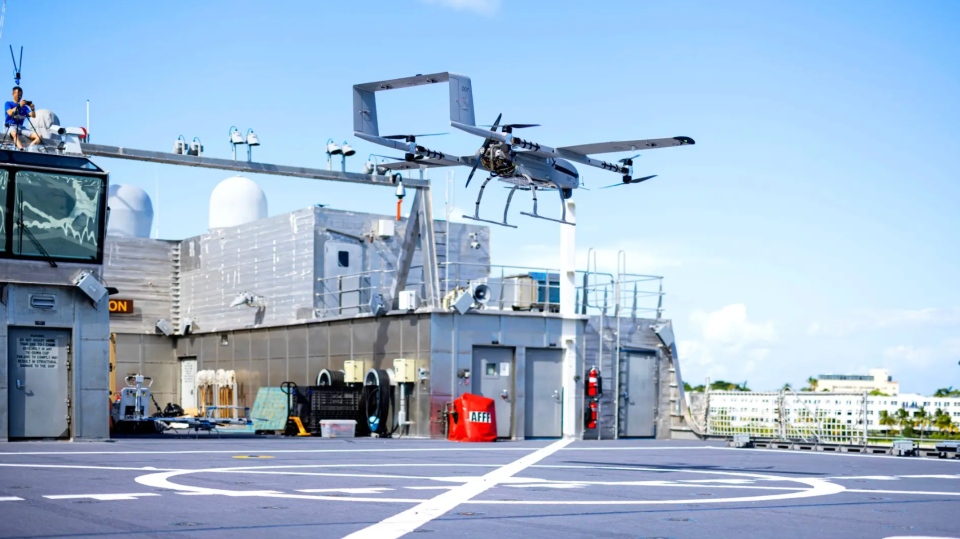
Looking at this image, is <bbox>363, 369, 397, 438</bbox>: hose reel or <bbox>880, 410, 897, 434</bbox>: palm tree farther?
<bbox>880, 410, 897, 434</bbox>: palm tree

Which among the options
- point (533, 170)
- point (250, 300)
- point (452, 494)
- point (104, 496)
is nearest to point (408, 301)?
point (250, 300)

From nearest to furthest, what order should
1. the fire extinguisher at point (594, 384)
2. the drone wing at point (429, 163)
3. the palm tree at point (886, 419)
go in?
1. the drone wing at point (429, 163)
2. the fire extinguisher at point (594, 384)
3. the palm tree at point (886, 419)

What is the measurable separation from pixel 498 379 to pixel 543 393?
73.1 inches

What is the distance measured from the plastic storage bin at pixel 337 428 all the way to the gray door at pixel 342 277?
19.6ft

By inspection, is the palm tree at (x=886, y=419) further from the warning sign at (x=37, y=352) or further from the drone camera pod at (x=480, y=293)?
the warning sign at (x=37, y=352)

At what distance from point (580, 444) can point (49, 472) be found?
17.8m

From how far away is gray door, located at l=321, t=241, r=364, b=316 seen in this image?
3759cm

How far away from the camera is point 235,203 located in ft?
151

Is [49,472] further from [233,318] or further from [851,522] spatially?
[233,318]

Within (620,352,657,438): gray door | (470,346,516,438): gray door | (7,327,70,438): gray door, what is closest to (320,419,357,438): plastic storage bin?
(470,346,516,438): gray door

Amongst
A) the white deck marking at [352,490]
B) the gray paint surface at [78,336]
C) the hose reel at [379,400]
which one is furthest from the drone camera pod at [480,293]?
the white deck marking at [352,490]

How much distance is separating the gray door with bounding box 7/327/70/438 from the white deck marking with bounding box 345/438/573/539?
12.5 meters

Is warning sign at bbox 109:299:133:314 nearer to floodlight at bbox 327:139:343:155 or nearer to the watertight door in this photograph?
the watertight door

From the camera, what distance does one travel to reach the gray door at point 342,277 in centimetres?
3759
